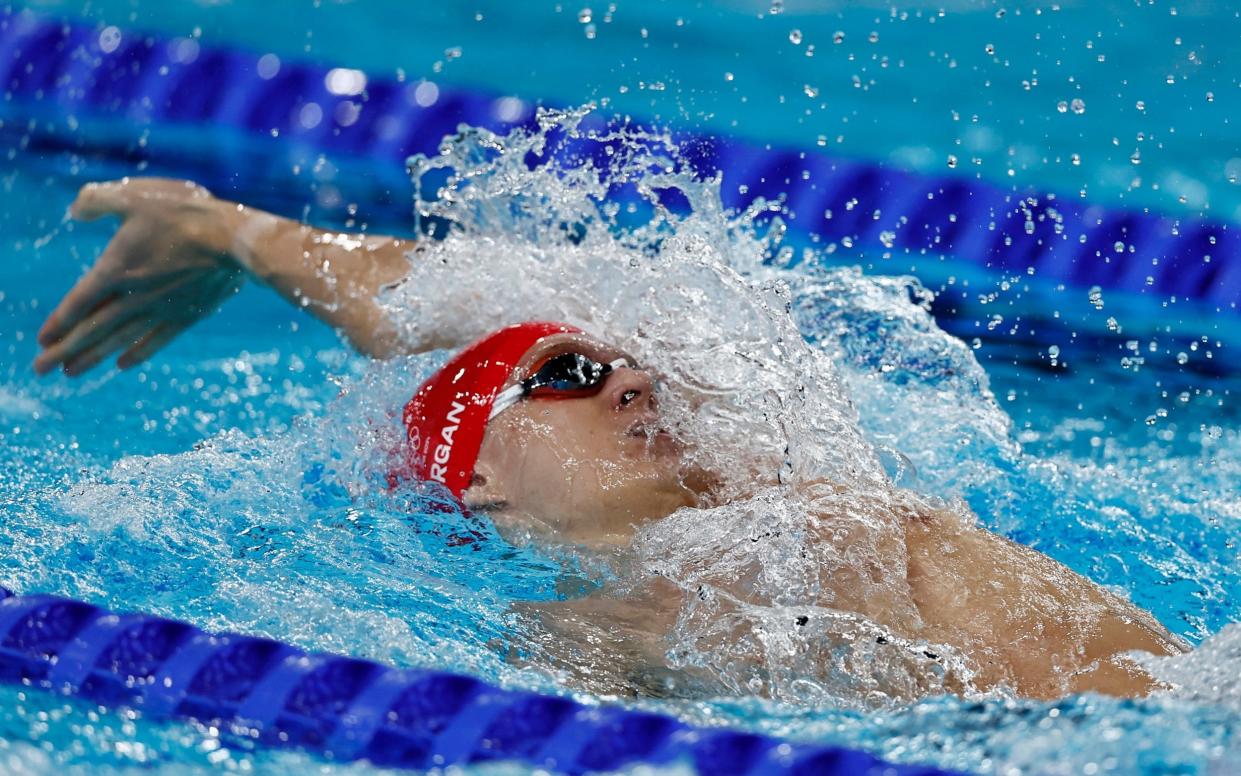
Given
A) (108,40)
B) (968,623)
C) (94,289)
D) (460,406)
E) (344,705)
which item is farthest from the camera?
(108,40)

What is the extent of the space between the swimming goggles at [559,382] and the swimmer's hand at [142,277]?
79cm

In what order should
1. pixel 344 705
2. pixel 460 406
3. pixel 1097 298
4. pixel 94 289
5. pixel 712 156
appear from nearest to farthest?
pixel 344 705 < pixel 460 406 < pixel 94 289 < pixel 1097 298 < pixel 712 156

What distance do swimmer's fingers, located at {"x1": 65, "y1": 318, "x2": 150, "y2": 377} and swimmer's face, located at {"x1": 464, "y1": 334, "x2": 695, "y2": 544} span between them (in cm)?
85

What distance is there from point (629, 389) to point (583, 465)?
15 centimetres

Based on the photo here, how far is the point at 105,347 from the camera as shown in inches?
103

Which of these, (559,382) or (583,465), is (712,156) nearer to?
(559,382)

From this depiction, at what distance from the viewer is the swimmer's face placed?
206 centimetres

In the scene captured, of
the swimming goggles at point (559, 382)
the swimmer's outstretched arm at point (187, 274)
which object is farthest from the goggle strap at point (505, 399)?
the swimmer's outstretched arm at point (187, 274)

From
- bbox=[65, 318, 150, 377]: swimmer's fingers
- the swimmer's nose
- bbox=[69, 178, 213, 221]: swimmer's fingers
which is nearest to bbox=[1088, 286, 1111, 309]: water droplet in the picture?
the swimmer's nose

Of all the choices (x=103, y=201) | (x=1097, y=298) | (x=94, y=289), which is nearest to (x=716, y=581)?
(x=94, y=289)

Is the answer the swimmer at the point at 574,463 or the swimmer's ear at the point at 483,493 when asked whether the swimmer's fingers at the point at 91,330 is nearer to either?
the swimmer at the point at 574,463

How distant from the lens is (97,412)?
2912 mm

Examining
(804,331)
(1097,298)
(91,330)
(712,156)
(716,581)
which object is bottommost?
(716,581)

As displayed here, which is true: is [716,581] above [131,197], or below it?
below
